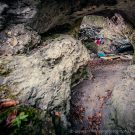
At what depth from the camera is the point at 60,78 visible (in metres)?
6.39

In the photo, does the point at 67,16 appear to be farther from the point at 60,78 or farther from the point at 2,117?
the point at 2,117

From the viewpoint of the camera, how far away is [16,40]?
6.55 metres

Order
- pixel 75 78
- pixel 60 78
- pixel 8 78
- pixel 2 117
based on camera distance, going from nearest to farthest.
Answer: pixel 2 117 < pixel 8 78 < pixel 60 78 < pixel 75 78

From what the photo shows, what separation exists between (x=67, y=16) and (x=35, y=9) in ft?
5.40

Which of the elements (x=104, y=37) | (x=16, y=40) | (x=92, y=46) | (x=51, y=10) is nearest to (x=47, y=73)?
(x=16, y=40)

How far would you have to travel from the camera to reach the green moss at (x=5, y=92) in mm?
4963

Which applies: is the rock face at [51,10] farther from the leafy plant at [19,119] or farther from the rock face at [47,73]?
the leafy plant at [19,119]

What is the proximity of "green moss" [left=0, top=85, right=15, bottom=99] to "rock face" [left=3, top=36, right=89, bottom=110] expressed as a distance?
119mm

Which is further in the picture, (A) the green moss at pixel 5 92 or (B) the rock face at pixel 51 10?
(B) the rock face at pixel 51 10

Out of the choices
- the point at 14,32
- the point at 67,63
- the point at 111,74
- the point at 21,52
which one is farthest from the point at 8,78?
the point at 111,74

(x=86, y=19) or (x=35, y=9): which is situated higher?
(x=35, y=9)

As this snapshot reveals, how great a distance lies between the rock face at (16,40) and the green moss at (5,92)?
1.38 m

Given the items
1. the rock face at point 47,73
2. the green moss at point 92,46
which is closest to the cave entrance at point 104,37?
the green moss at point 92,46

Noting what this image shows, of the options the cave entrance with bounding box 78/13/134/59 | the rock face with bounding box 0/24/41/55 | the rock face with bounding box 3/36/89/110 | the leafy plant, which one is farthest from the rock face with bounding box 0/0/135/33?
the cave entrance with bounding box 78/13/134/59
